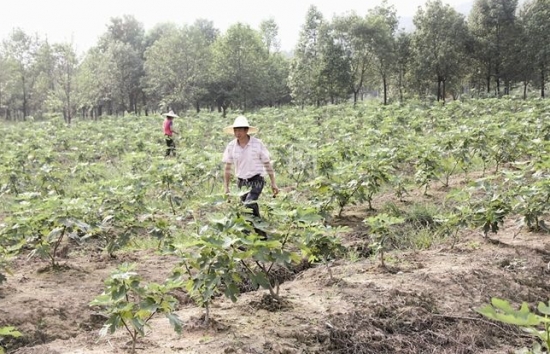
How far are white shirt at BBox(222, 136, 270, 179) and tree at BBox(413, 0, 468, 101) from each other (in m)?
27.3

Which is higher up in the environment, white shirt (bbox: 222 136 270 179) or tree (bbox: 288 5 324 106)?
tree (bbox: 288 5 324 106)

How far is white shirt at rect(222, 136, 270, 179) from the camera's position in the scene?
5441 millimetres

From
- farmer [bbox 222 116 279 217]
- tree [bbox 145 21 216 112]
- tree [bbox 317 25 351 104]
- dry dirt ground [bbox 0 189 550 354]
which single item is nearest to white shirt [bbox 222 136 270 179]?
farmer [bbox 222 116 279 217]

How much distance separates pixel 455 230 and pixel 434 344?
2550mm

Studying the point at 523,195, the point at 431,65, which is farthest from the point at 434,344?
the point at 431,65

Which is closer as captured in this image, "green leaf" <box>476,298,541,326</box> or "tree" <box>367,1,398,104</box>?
"green leaf" <box>476,298,541,326</box>

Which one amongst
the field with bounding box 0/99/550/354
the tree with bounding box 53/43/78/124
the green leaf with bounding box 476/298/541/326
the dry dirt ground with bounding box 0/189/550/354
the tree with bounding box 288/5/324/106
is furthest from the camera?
the tree with bounding box 288/5/324/106

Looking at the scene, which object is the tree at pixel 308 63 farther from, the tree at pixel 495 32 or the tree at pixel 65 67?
the tree at pixel 65 67

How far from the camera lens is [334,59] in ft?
105

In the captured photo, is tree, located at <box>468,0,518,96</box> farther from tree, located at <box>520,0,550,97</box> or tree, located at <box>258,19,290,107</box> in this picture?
tree, located at <box>258,19,290,107</box>

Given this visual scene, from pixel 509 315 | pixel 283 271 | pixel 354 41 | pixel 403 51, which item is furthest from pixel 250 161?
pixel 403 51

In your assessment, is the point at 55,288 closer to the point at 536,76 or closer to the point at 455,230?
the point at 455,230

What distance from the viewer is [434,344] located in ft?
12.5

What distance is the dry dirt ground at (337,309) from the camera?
3.65 m
